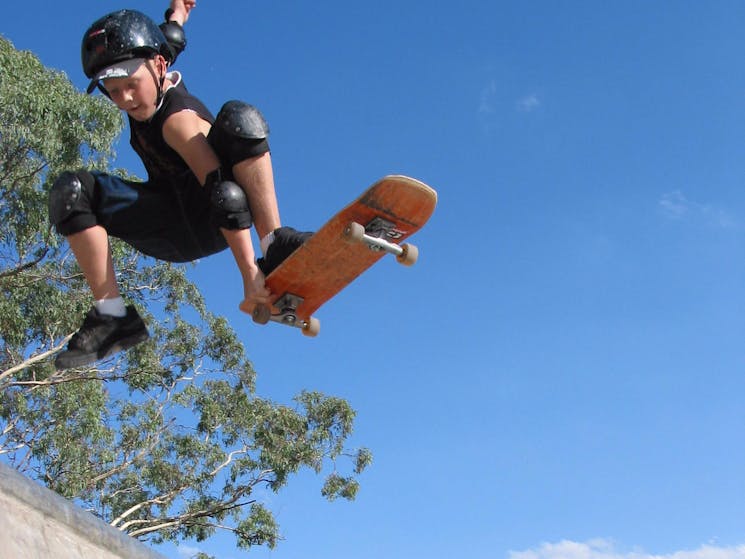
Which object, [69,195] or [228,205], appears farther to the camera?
[69,195]

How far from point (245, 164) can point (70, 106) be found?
13.6 meters

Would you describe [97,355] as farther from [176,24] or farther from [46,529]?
[176,24]

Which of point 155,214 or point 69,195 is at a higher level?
point 155,214

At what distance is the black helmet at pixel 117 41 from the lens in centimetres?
379

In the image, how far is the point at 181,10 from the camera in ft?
15.2

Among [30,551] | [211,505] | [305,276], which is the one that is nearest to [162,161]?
[305,276]

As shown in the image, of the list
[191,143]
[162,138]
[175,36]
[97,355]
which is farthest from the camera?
[175,36]

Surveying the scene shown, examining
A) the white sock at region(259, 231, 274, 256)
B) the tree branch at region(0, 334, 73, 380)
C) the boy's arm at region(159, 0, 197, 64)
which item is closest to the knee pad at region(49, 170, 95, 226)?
the boy's arm at region(159, 0, 197, 64)

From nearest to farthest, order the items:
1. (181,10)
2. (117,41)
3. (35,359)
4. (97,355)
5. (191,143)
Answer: (117,41)
(191,143)
(97,355)
(181,10)
(35,359)

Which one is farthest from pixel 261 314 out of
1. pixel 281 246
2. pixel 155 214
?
pixel 155 214

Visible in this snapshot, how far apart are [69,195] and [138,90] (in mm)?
570

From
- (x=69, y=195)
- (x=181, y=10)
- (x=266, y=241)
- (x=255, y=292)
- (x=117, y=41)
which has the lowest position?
(x=255, y=292)

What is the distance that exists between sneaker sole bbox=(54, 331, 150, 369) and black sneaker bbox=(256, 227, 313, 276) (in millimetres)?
726

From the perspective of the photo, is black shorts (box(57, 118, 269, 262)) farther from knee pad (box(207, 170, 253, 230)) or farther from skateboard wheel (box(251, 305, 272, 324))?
skateboard wheel (box(251, 305, 272, 324))
